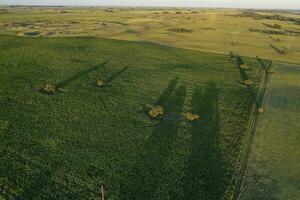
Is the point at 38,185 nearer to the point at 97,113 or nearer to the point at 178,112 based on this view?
the point at 97,113

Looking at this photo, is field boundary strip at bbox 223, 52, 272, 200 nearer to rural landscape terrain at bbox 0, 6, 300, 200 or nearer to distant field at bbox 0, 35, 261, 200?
rural landscape terrain at bbox 0, 6, 300, 200

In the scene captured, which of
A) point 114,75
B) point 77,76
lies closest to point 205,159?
point 114,75

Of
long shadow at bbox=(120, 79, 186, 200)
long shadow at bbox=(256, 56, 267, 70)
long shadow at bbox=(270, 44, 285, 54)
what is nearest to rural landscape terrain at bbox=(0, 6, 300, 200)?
long shadow at bbox=(120, 79, 186, 200)

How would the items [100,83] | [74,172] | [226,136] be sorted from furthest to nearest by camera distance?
1. [100,83]
2. [226,136]
3. [74,172]

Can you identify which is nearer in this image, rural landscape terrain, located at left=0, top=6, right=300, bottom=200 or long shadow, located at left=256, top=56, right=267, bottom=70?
rural landscape terrain, located at left=0, top=6, right=300, bottom=200

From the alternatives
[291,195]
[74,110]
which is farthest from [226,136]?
[74,110]
